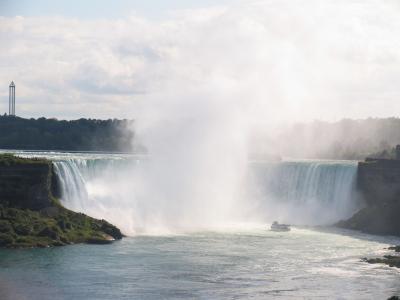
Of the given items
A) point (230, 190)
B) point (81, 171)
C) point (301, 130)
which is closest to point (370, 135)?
point (301, 130)

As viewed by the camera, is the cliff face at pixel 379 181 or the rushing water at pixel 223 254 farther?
the cliff face at pixel 379 181

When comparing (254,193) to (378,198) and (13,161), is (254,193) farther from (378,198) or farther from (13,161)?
(13,161)

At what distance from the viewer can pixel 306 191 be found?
79.1m

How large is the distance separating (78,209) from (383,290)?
27.1 meters

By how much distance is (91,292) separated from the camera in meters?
43.8

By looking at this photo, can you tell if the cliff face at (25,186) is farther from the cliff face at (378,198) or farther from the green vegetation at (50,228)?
the cliff face at (378,198)

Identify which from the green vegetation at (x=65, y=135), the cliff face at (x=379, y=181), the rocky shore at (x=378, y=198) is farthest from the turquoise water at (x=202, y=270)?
the green vegetation at (x=65, y=135)

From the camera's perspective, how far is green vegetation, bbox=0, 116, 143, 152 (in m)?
118

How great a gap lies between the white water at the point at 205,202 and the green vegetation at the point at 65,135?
Answer: 36294 millimetres

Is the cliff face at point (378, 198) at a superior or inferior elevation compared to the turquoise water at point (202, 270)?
superior

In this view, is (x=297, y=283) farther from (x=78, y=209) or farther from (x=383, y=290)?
(x=78, y=209)

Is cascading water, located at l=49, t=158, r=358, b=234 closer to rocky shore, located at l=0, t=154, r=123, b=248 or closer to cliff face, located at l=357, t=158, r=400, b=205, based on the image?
cliff face, located at l=357, t=158, r=400, b=205

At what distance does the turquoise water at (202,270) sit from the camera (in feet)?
145

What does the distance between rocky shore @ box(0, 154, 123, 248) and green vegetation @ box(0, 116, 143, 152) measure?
51.4m
